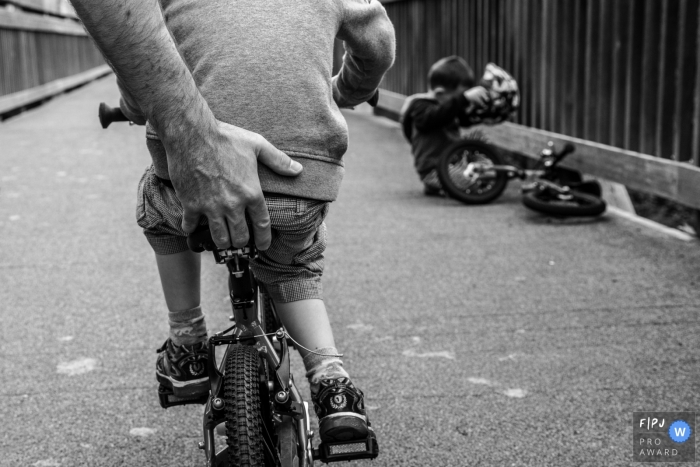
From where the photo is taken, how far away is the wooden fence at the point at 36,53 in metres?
15.0

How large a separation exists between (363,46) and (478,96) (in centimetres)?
543

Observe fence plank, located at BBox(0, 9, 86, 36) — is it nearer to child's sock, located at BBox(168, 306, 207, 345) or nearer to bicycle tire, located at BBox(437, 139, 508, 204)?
bicycle tire, located at BBox(437, 139, 508, 204)

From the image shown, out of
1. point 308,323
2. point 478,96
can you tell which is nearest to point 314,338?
point 308,323

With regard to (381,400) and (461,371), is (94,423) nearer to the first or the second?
(381,400)

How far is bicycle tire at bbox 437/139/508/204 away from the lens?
7.64 meters

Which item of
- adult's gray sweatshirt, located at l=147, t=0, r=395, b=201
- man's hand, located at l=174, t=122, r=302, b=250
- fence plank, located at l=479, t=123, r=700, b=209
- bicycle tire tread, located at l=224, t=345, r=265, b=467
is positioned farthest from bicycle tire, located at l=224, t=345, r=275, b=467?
fence plank, located at l=479, t=123, r=700, b=209

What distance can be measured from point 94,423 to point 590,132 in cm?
529

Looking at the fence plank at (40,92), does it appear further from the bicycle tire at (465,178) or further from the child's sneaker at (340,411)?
the child's sneaker at (340,411)

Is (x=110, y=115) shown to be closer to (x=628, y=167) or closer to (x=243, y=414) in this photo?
(x=243, y=414)

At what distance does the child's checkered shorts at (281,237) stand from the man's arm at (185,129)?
0.49 ft

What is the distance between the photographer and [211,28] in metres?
2.24

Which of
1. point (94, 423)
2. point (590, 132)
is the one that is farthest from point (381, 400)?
point (590, 132)

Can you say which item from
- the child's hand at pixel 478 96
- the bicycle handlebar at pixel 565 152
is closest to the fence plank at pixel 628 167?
the bicycle handlebar at pixel 565 152

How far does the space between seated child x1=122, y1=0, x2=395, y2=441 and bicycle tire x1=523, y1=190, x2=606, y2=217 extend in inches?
179
